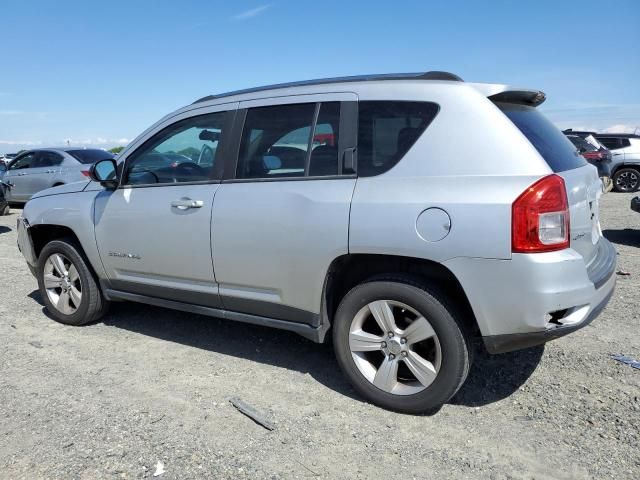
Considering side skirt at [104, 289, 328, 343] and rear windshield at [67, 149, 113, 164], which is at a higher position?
rear windshield at [67, 149, 113, 164]

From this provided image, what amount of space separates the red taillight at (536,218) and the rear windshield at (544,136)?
21cm

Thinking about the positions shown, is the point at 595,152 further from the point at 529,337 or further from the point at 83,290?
Result: the point at 83,290

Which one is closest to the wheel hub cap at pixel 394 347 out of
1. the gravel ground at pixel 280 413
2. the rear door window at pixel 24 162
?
the gravel ground at pixel 280 413

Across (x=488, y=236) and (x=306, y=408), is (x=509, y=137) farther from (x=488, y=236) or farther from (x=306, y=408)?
(x=306, y=408)

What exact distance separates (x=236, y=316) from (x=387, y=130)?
1.63 metres

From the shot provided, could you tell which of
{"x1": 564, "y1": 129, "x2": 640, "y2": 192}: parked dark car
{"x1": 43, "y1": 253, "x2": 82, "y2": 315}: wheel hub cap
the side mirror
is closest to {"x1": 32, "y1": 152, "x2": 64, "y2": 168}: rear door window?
{"x1": 43, "y1": 253, "x2": 82, "y2": 315}: wheel hub cap

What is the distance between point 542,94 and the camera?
130 inches

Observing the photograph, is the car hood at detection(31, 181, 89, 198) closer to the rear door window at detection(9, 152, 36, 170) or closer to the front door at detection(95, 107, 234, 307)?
the front door at detection(95, 107, 234, 307)

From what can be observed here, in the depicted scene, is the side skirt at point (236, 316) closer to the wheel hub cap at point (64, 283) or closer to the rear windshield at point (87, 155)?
the wheel hub cap at point (64, 283)

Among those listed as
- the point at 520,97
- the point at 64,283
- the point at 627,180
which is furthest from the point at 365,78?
the point at 627,180

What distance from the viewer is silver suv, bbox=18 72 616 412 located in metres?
2.69

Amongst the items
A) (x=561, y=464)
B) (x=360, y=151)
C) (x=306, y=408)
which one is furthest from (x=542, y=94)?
(x=306, y=408)

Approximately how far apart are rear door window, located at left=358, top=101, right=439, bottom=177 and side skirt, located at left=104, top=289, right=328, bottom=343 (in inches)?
40.8

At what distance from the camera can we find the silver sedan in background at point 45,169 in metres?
12.2
